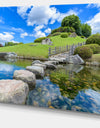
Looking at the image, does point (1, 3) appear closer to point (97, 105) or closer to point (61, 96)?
point (61, 96)

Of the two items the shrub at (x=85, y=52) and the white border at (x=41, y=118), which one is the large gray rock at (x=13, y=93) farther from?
the shrub at (x=85, y=52)

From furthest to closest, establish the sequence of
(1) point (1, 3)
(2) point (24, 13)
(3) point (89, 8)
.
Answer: (1) point (1, 3) < (2) point (24, 13) < (3) point (89, 8)

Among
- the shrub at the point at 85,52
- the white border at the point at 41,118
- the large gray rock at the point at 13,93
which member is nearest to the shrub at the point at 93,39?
the shrub at the point at 85,52

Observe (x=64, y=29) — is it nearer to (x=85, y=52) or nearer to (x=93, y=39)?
(x=93, y=39)

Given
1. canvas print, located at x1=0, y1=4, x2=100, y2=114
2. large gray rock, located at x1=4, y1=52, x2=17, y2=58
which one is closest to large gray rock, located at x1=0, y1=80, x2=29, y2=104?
canvas print, located at x1=0, y1=4, x2=100, y2=114

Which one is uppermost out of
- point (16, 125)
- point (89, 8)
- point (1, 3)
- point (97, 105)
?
point (1, 3)

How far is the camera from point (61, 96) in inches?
61.9

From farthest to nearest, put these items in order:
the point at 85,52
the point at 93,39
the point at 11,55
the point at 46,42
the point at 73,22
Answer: the point at 85,52 < the point at 93,39 < the point at 11,55 < the point at 46,42 < the point at 73,22

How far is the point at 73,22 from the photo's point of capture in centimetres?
226

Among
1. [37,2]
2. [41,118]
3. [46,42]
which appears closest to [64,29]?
[46,42]

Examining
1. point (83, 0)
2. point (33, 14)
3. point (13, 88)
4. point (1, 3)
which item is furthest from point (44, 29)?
point (13, 88)

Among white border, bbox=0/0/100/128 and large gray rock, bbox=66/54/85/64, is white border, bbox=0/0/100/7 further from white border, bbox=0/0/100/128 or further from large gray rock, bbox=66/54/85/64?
large gray rock, bbox=66/54/85/64

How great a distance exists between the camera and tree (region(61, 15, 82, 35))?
2.14m

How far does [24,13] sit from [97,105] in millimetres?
2671
